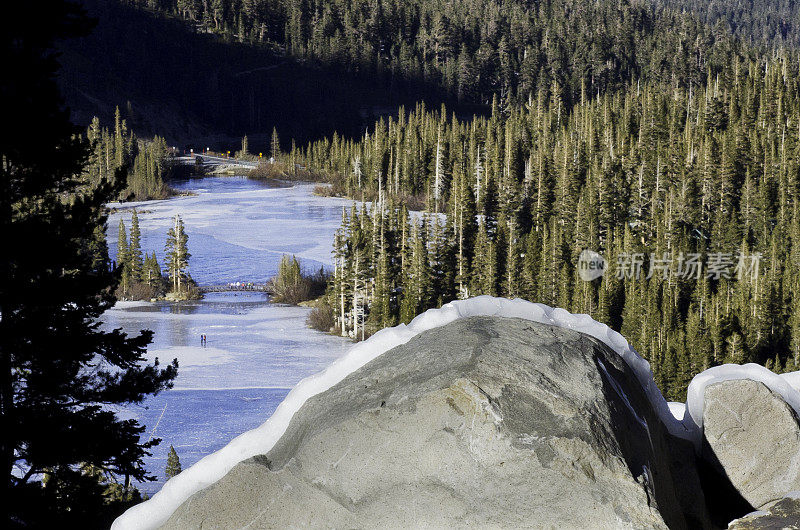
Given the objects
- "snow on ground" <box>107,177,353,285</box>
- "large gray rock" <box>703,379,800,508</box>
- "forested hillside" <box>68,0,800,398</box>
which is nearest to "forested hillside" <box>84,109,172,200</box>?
"snow on ground" <box>107,177,353,285</box>

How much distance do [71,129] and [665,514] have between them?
34.2 feet

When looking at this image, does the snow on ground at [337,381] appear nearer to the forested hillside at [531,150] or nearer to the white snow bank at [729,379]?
the white snow bank at [729,379]

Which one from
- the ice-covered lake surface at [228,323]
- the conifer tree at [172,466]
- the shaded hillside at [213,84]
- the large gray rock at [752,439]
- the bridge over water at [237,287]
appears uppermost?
the shaded hillside at [213,84]

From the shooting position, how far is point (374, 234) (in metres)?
63.4

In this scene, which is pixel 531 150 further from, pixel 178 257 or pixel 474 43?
pixel 474 43

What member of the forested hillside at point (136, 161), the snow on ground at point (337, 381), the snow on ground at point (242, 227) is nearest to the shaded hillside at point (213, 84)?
the forested hillside at point (136, 161)

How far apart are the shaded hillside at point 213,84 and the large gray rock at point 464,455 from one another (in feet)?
488

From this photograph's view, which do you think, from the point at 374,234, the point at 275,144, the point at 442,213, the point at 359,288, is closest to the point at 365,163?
the point at 442,213

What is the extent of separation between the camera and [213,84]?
165 metres

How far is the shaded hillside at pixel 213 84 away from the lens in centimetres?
15525

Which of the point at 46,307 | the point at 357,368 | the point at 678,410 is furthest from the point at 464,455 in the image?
the point at 46,307

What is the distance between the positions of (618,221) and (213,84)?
10707 cm

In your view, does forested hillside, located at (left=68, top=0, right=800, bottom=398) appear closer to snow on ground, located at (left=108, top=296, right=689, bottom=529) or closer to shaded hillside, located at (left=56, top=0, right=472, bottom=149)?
shaded hillside, located at (left=56, top=0, right=472, bottom=149)

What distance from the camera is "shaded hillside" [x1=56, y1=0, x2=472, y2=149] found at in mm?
155250
